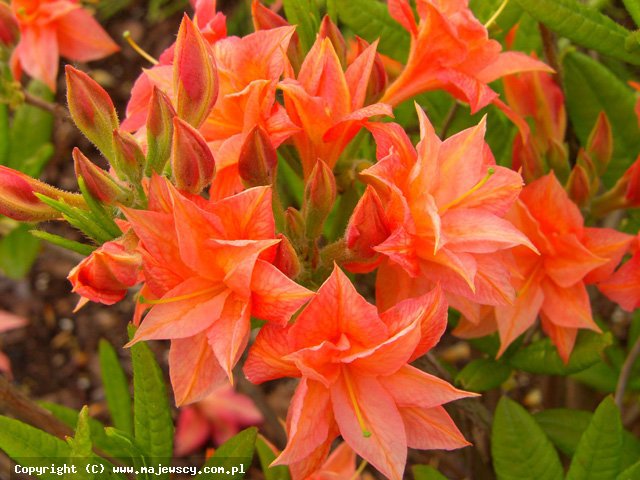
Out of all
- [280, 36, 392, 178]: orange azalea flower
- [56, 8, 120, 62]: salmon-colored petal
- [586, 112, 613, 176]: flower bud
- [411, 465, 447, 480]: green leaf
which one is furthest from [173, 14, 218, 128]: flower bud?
[56, 8, 120, 62]: salmon-colored petal

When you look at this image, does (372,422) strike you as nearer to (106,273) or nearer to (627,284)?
(106,273)

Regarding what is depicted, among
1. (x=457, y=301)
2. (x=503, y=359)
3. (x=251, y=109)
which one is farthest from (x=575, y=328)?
(x=251, y=109)

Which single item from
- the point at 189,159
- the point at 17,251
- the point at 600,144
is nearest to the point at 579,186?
the point at 600,144

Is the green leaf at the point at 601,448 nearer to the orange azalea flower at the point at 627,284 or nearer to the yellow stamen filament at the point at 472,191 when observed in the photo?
the orange azalea flower at the point at 627,284

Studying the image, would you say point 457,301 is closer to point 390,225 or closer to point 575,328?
point 390,225

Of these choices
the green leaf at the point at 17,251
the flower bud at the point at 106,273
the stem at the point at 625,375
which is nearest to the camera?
the flower bud at the point at 106,273

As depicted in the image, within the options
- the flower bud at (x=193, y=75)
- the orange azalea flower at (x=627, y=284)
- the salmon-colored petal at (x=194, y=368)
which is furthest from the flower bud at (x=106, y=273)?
the orange azalea flower at (x=627, y=284)

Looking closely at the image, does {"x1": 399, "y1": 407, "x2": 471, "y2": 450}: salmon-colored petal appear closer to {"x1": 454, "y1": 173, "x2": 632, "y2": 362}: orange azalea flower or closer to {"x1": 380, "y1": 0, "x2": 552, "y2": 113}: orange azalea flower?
{"x1": 454, "y1": 173, "x2": 632, "y2": 362}: orange azalea flower
